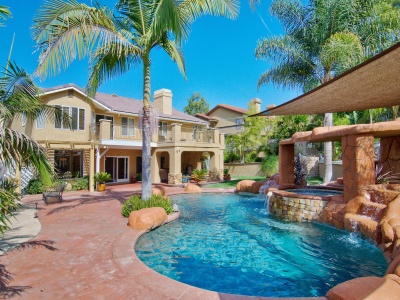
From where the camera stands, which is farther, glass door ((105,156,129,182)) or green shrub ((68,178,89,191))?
glass door ((105,156,129,182))

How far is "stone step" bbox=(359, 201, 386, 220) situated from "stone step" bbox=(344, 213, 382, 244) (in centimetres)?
13

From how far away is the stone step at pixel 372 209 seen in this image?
7.06 m

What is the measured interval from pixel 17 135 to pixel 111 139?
47.1 feet

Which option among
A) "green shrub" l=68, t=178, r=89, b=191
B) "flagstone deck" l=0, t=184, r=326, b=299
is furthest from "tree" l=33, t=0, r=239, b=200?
"green shrub" l=68, t=178, r=89, b=191

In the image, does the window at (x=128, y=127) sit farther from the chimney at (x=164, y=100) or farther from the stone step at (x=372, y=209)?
the stone step at (x=372, y=209)

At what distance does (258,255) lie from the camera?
642 cm

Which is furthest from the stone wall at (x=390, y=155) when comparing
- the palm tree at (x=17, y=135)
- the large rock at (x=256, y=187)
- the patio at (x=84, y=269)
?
the palm tree at (x=17, y=135)

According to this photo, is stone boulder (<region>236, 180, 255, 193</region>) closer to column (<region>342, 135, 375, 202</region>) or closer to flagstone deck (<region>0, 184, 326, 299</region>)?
column (<region>342, 135, 375, 202</region>)

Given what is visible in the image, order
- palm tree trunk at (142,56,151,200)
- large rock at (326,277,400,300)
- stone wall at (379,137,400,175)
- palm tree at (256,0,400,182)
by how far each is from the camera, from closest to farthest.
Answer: large rock at (326,277,400,300)
palm tree trunk at (142,56,151,200)
stone wall at (379,137,400,175)
palm tree at (256,0,400,182)

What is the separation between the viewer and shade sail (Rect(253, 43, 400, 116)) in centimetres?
429

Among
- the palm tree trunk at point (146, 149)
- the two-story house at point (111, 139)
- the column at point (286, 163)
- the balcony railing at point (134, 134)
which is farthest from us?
the balcony railing at point (134, 134)

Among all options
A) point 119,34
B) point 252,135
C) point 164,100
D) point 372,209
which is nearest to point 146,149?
point 119,34

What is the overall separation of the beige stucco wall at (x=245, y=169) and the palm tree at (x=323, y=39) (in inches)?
425

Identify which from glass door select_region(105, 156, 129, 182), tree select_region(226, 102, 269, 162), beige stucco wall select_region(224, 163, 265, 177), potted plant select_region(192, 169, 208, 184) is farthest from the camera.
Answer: tree select_region(226, 102, 269, 162)
